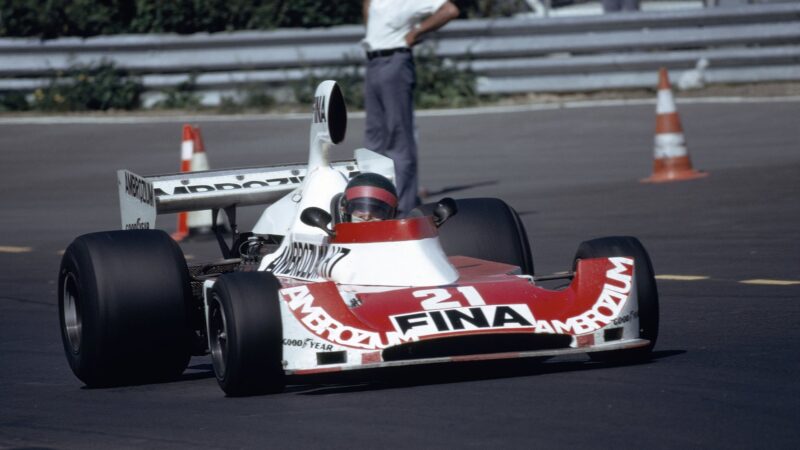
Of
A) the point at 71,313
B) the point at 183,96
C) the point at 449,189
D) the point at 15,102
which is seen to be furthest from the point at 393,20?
the point at 15,102

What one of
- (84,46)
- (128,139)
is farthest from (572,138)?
(84,46)

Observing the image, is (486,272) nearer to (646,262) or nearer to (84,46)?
(646,262)

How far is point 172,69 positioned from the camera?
2216 cm

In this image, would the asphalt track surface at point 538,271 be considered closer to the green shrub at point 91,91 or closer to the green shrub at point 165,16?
the green shrub at point 91,91

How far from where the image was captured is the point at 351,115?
20812mm

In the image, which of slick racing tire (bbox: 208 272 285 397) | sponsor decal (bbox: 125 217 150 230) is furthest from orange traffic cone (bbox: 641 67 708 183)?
slick racing tire (bbox: 208 272 285 397)

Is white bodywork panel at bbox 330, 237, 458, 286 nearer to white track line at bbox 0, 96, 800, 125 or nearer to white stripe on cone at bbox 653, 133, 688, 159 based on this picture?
white stripe on cone at bbox 653, 133, 688, 159

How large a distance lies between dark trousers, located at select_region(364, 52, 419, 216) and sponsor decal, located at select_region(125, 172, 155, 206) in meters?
4.96

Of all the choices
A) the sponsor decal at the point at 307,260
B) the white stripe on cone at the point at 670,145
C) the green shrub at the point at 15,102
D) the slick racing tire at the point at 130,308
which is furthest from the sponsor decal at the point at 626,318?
the green shrub at the point at 15,102

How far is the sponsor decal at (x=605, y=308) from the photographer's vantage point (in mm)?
6750

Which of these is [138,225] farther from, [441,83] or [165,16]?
[165,16]

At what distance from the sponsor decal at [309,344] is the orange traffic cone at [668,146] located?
911 cm

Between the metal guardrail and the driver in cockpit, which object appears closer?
the driver in cockpit

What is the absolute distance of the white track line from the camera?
1964cm
